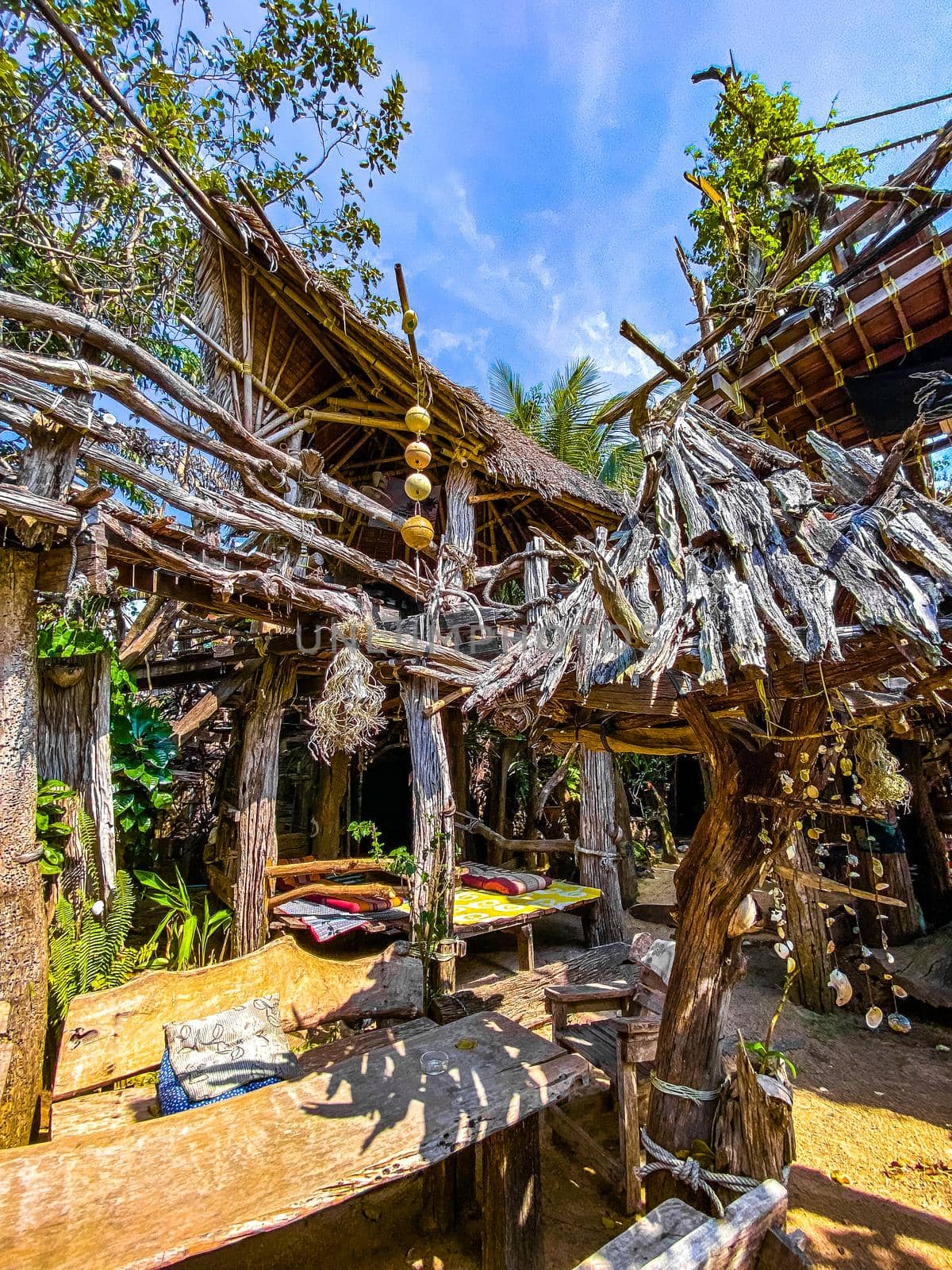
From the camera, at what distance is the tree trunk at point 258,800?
5.46 metres

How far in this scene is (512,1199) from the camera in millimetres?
2688

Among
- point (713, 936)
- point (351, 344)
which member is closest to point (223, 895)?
point (713, 936)

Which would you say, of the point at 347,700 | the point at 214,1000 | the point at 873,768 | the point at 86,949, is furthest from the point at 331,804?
the point at 873,768

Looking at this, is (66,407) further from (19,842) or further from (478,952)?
(478,952)

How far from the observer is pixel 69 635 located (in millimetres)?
4582

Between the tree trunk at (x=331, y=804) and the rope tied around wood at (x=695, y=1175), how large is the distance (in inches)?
244

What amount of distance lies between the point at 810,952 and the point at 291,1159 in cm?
546

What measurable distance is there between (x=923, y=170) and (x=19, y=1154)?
23.3 feet

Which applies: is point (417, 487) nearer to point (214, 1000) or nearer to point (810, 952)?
point (214, 1000)

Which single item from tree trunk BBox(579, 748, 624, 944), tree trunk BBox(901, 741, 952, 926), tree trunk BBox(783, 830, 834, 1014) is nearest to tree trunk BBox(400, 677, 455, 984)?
tree trunk BBox(579, 748, 624, 944)

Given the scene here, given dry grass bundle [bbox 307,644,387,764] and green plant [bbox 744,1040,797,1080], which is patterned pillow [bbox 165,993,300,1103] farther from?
green plant [bbox 744,1040,797,1080]

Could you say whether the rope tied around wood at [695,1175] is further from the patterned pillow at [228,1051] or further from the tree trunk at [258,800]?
the tree trunk at [258,800]

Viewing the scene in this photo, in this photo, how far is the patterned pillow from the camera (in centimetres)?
285

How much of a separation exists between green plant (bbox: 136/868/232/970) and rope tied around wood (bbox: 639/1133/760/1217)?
11.9 feet
